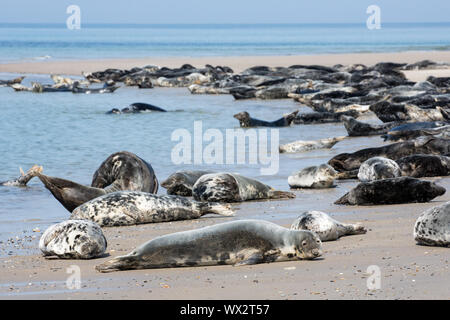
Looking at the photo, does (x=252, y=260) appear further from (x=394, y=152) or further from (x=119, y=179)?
(x=394, y=152)

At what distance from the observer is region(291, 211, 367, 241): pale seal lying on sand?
505cm

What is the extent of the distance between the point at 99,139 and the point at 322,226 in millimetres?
7928

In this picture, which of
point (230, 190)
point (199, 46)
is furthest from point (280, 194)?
point (199, 46)

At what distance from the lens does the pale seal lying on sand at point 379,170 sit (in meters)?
7.38

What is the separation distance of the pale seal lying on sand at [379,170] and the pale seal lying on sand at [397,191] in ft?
3.11

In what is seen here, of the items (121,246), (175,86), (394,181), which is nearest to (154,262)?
(121,246)

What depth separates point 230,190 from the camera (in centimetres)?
709

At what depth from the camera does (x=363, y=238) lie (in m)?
5.11

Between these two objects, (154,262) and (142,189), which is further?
(142,189)

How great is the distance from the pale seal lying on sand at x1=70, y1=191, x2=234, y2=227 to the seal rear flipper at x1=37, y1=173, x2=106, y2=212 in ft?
1.29

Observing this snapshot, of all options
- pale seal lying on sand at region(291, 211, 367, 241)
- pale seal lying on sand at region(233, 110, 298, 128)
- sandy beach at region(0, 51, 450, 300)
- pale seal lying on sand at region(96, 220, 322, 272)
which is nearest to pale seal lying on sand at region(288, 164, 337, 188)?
sandy beach at region(0, 51, 450, 300)
